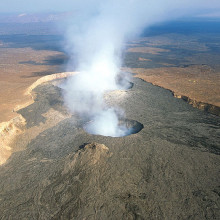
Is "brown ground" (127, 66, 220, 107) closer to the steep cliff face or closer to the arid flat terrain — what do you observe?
the arid flat terrain

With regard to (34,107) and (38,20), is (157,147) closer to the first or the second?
(34,107)

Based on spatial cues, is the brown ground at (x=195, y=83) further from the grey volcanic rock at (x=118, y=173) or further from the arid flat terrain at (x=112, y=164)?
the grey volcanic rock at (x=118, y=173)

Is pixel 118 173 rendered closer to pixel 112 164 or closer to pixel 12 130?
pixel 112 164

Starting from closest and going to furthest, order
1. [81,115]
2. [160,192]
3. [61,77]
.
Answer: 1. [160,192]
2. [81,115]
3. [61,77]

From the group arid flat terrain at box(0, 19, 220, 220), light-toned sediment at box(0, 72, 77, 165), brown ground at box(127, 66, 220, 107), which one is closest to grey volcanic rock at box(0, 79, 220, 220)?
arid flat terrain at box(0, 19, 220, 220)

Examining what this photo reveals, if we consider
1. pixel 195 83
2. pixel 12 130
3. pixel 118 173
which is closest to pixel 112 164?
pixel 118 173

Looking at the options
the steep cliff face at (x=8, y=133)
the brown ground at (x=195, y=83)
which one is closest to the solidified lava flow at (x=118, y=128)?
the steep cliff face at (x=8, y=133)

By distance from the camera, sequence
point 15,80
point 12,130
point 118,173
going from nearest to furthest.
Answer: point 118,173
point 12,130
point 15,80

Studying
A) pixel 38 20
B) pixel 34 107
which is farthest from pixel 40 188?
pixel 38 20
